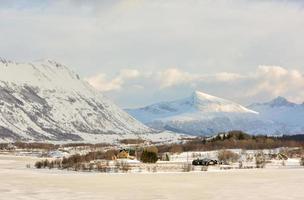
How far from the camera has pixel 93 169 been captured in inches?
2328

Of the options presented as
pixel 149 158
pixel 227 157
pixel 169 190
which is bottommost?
pixel 169 190

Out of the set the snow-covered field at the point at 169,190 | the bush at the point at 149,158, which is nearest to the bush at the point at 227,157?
the bush at the point at 149,158

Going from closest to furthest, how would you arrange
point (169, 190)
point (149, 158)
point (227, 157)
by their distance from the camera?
point (169, 190) → point (149, 158) → point (227, 157)

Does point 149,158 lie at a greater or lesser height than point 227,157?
lesser

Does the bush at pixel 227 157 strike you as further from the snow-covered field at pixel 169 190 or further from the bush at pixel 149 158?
the snow-covered field at pixel 169 190

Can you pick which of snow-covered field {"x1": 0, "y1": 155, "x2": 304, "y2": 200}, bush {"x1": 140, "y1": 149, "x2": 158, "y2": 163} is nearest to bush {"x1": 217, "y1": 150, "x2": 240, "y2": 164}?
bush {"x1": 140, "y1": 149, "x2": 158, "y2": 163}

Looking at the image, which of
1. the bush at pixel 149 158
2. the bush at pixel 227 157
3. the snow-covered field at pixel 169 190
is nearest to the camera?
the snow-covered field at pixel 169 190

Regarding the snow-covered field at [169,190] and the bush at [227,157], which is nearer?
the snow-covered field at [169,190]

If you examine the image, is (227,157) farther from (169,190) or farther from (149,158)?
(169,190)

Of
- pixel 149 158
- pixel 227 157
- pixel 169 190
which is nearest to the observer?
pixel 169 190

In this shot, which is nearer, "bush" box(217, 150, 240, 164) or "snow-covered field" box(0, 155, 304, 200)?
"snow-covered field" box(0, 155, 304, 200)

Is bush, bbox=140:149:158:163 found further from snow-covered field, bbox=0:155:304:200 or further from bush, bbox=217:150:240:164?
snow-covered field, bbox=0:155:304:200

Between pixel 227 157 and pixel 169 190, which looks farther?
pixel 227 157

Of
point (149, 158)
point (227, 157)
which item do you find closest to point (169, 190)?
point (149, 158)
